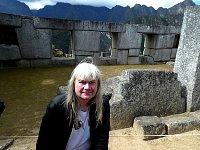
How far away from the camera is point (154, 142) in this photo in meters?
4.98

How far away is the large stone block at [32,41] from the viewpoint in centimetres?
1023

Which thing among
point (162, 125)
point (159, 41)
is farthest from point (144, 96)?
point (159, 41)

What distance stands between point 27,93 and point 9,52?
10.7 feet

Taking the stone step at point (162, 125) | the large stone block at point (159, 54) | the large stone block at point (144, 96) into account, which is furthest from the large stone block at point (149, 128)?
the large stone block at point (159, 54)

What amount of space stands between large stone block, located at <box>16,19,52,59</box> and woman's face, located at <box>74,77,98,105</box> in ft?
26.7

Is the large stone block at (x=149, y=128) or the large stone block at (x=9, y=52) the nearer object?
the large stone block at (x=149, y=128)

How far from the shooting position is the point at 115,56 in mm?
12562

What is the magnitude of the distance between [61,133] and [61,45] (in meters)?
57.5

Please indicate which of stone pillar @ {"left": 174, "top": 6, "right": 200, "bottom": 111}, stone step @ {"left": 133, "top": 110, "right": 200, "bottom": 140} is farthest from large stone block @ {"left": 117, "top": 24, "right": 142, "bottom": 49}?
stone step @ {"left": 133, "top": 110, "right": 200, "bottom": 140}

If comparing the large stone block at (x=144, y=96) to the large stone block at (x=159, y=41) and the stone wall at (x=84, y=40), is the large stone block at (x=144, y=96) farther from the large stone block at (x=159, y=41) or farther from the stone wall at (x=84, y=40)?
the large stone block at (x=159, y=41)

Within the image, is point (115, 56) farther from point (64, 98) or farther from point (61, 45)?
point (61, 45)

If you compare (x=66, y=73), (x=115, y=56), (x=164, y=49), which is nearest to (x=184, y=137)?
(x=66, y=73)

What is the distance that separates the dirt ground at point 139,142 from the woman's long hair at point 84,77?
2265 millimetres

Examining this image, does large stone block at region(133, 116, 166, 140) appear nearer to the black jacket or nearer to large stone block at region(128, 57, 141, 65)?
the black jacket
